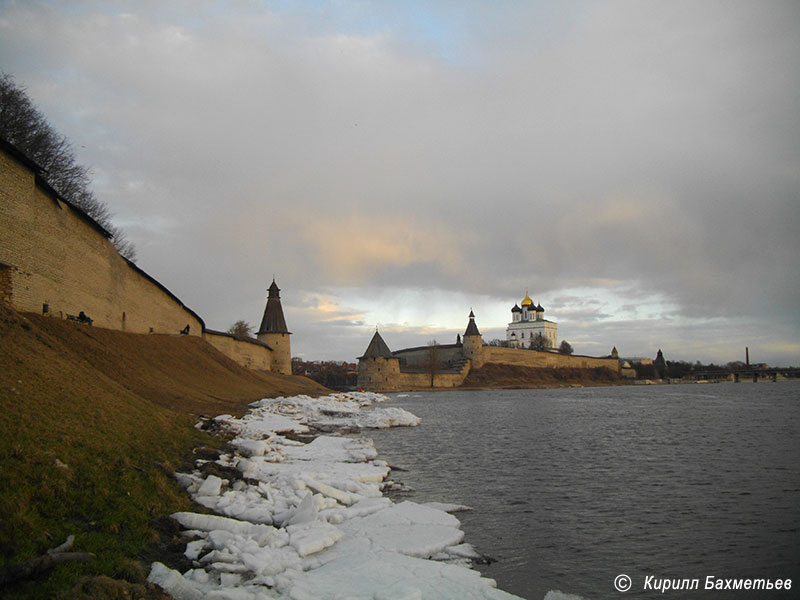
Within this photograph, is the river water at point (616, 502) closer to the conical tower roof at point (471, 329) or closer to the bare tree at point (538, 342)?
the conical tower roof at point (471, 329)

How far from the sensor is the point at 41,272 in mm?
→ 12391

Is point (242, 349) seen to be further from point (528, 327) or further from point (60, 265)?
point (528, 327)

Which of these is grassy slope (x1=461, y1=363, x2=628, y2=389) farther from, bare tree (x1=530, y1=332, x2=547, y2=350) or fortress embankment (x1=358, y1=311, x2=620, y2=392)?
bare tree (x1=530, y1=332, x2=547, y2=350)

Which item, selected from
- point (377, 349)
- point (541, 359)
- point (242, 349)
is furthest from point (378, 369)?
point (541, 359)

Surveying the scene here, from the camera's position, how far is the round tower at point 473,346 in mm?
71438

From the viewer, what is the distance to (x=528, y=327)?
103m

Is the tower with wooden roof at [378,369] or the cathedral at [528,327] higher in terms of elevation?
the cathedral at [528,327]

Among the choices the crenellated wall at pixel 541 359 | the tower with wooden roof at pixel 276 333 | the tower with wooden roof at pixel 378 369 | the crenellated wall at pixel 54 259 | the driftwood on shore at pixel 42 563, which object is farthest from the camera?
the crenellated wall at pixel 541 359

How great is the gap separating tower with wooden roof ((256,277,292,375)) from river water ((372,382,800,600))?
109 feet

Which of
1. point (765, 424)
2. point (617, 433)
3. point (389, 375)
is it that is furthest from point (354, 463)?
point (389, 375)

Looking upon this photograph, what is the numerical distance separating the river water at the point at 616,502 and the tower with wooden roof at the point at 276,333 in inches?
1311

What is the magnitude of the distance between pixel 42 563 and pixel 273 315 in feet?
153

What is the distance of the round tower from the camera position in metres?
71.4
